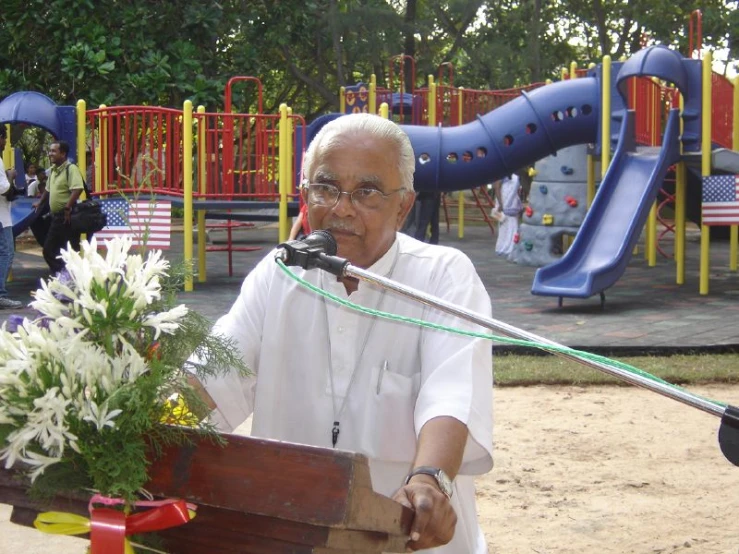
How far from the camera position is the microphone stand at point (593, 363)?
1.79 m

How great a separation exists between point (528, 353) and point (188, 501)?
7.08m

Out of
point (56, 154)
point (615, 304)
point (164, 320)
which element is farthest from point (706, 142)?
point (164, 320)

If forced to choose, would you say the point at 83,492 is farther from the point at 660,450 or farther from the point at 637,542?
the point at 660,450

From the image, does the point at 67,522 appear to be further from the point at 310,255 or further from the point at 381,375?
the point at 381,375

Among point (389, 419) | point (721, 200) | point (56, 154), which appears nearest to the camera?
point (389, 419)

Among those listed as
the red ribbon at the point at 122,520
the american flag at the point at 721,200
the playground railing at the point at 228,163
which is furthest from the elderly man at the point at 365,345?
the american flag at the point at 721,200

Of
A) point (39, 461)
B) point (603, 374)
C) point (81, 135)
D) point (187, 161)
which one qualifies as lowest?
point (603, 374)

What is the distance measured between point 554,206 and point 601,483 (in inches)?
404

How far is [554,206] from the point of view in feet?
50.7

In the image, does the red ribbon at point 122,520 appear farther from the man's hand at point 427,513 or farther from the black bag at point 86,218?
the black bag at point 86,218

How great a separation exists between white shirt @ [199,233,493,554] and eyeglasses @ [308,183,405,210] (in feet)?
0.51

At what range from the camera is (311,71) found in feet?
81.8

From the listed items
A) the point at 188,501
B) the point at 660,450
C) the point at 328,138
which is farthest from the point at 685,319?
the point at 188,501

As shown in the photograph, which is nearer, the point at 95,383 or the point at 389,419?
the point at 95,383
